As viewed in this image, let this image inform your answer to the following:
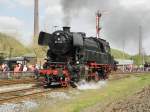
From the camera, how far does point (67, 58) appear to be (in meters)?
24.9

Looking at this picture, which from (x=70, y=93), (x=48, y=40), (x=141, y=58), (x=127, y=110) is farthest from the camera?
(x=141, y=58)

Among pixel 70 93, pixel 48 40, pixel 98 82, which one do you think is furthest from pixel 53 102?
pixel 98 82

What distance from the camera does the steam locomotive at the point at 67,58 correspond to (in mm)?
23891

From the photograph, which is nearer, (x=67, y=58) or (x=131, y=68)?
(x=67, y=58)

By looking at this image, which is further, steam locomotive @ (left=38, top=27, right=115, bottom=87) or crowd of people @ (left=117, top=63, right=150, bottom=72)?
crowd of people @ (left=117, top=63, right=150, bottom=72)

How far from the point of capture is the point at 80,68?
2461 cm

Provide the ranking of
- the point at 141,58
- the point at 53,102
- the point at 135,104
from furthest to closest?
the point at 141,58, the point at 53,102, the point at 135,104

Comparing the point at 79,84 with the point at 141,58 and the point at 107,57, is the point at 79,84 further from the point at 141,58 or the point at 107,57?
the point at 141,58

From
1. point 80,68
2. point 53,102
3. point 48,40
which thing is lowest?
point 53,102

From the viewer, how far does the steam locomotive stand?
78.4 feet

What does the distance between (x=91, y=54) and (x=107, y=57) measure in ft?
Answer: 18.7

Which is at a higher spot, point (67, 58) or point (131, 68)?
point (67, 58)

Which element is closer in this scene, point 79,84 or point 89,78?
point 79,84

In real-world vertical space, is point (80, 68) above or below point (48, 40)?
below
